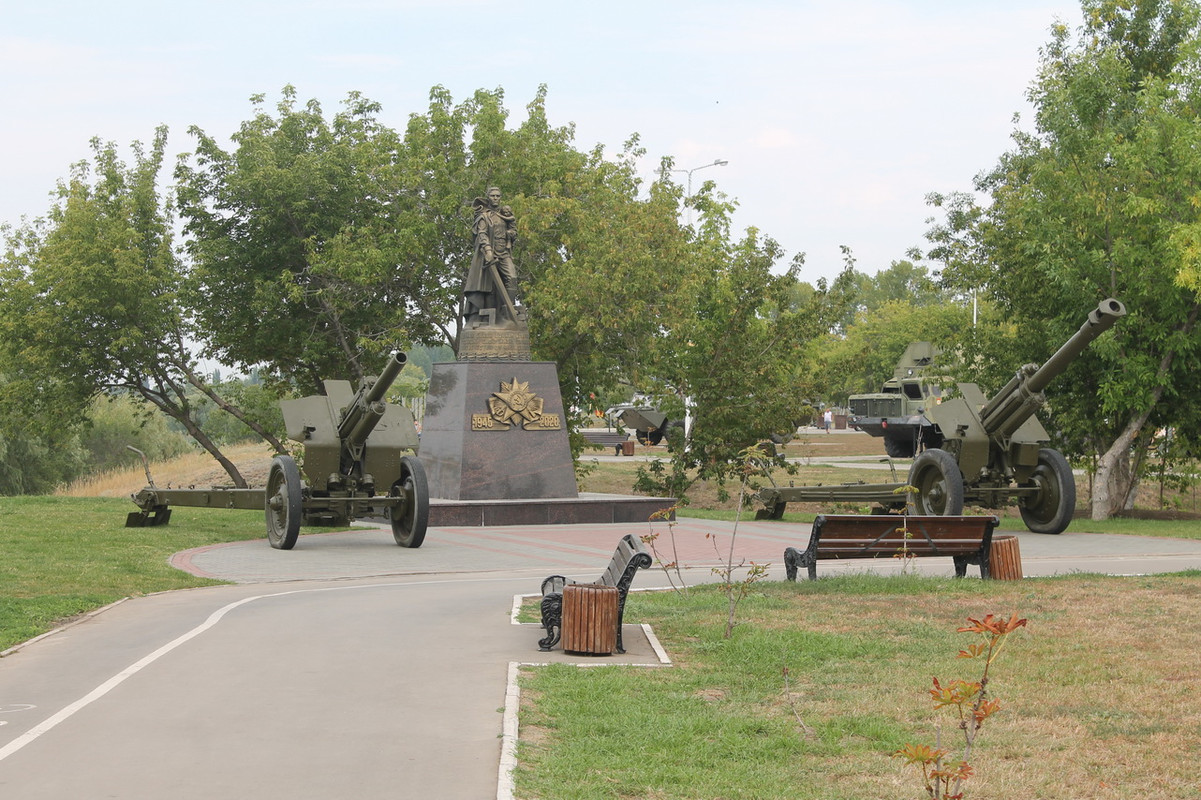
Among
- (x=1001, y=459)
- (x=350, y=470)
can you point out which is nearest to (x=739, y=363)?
(x=1001, y=459)

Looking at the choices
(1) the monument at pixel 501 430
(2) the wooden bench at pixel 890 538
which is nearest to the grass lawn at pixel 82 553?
(1) the monument at pixel 501 430

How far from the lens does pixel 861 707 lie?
7.58m

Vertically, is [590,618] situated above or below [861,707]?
above

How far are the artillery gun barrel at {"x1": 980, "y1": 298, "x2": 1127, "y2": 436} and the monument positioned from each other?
5.43 meters

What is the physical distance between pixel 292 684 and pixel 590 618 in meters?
2.07

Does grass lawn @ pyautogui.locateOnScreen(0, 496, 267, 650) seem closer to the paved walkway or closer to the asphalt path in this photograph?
the asphalt path

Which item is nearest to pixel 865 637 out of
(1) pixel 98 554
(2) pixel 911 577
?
(2) pixel 911 577

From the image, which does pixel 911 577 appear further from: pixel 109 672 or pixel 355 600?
pixel 109 672

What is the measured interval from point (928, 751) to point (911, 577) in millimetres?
8385

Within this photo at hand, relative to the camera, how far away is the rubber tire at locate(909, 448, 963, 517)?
1872cm

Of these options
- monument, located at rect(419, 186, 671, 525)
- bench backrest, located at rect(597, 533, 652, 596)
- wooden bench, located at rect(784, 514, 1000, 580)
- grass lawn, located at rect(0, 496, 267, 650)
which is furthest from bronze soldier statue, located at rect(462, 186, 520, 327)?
bench backrest, located at rect(597, 533, 652, 596)

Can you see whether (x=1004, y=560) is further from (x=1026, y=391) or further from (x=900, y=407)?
(x=900, y=407)

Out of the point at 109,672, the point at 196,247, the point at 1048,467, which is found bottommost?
the point at 109,672

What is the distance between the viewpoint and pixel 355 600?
40.6ft
